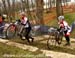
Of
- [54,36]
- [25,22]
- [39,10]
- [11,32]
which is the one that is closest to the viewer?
[54,36]

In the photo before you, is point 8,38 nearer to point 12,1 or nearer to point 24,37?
point 24,37

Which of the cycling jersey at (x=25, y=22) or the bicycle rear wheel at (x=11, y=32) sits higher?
the cycling jersey at (x=25, y=22)

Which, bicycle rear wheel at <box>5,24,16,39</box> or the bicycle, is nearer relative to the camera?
the bicycle

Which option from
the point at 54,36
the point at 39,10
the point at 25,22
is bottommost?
the point at 39,10

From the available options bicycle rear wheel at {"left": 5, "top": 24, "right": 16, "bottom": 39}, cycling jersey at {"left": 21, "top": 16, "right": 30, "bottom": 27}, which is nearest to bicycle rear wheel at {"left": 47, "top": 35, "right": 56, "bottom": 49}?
cycling jersey at {"left": 21, "top": 16, "right": 30, "bottom": 27}

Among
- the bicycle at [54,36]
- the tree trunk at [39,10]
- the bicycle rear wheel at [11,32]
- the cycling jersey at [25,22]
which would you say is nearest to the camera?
the bicycle at [54,36]

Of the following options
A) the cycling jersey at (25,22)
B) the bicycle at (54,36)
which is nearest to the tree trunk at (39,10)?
the cycling jersey at (25,22)

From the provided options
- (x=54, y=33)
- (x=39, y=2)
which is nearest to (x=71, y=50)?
(x=54, y=33)

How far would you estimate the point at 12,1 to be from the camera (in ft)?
118

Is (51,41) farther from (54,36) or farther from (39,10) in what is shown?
(39,10)

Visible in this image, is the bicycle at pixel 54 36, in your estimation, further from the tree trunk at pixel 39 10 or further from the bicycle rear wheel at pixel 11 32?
the tree trunk at pixel 39 10

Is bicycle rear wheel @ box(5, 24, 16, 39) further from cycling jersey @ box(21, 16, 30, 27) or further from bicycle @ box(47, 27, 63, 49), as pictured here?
bicycle @ box(47, 27, 63, 49)

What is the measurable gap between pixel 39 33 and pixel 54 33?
381cm

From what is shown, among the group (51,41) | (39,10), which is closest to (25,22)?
(51,41)
